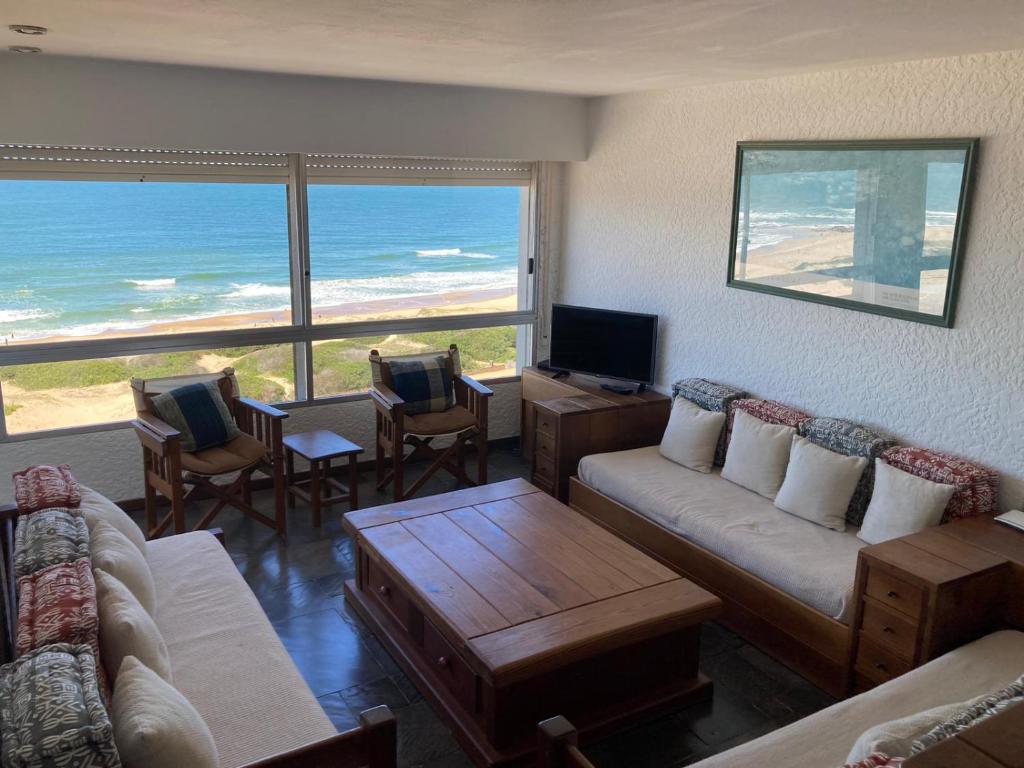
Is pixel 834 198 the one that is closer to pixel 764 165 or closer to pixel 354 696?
pixel 764 165

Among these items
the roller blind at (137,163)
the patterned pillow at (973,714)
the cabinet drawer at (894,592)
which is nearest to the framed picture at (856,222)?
the cabinet drawer at (894,592)

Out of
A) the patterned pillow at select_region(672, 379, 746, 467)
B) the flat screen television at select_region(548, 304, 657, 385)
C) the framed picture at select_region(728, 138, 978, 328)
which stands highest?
the framed picture at select_region(728, 138, 978, 328)

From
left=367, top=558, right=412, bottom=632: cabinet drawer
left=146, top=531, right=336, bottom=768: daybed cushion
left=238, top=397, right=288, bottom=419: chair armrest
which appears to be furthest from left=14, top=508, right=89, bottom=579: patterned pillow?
left=238, top=397, right=288, bottom=419: chair armrest

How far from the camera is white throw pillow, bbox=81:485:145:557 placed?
2756 mm

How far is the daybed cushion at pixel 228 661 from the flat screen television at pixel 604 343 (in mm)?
2698

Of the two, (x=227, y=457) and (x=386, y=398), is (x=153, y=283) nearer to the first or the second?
(x=227, y=457)

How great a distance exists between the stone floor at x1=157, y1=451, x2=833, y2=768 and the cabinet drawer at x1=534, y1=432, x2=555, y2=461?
1281mm

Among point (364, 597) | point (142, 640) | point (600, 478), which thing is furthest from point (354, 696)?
point (600, 478)

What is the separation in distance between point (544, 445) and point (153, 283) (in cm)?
241

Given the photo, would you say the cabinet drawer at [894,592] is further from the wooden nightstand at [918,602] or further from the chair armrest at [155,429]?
the chair armrest at [155,429]

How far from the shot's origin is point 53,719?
1.58 meters

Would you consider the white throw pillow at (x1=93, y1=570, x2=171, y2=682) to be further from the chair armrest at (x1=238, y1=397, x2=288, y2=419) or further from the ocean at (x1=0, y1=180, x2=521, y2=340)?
the ocean at (x1=0, y1=180, x2=521, y2=340)

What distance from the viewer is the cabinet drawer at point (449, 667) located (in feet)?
9.32

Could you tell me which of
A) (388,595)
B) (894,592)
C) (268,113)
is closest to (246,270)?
(268,113)
